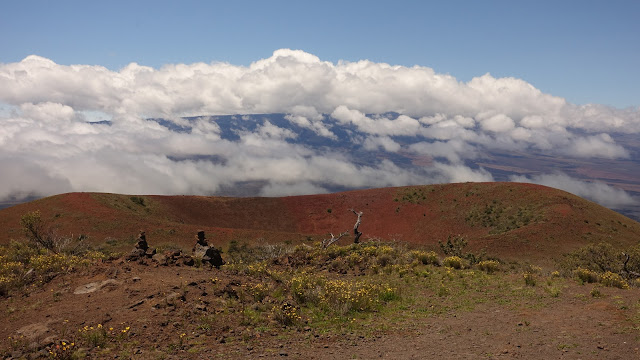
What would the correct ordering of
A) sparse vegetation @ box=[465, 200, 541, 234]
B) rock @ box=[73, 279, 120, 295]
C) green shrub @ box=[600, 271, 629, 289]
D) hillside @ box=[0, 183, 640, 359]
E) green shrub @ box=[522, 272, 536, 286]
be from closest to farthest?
hillside @ box=[0, 183, 640, 359] → rock @ box=[73, 279, 120, 295] → green shrub @ box=[600, 271, 629, 289] → green shrub @ box=[522, 272, 536, 286] → sparse vegetation @ box=[465, 200, 541, 234]

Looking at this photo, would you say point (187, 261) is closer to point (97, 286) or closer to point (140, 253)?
point (140, 253)

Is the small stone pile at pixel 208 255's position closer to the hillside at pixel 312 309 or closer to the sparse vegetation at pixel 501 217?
the hillside at pixel 312 309

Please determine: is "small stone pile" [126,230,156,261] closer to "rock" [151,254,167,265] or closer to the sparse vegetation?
"rock" [151,254,167,265]

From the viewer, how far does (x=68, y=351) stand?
8680 mm

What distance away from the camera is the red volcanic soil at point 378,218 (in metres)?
41.1

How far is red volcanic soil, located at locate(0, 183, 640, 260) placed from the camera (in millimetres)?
41062

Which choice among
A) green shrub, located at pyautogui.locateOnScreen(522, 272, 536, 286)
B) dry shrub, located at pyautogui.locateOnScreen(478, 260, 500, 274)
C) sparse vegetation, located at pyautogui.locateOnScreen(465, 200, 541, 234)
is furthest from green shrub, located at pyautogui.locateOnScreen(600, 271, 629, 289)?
sparse vegetation, located at pyautogui.locateOnScreen(465, 200, 541, 234)

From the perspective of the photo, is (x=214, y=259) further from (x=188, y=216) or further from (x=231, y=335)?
(x=188, y=216)

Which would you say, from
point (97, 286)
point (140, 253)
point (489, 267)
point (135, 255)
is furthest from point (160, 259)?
point (489, 267)

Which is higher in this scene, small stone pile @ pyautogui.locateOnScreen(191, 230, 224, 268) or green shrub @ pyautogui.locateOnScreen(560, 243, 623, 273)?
small stone pile @ pyautogui.locateOnScreen(191, 230, 224, 268)

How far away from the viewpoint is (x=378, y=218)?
6319 centimetres

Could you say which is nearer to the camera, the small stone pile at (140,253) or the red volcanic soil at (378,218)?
the small stone pile at (140,253)

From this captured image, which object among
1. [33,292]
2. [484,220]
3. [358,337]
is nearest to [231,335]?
[358,337]

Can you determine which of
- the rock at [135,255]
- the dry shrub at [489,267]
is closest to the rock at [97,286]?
the rock at [135,255]
